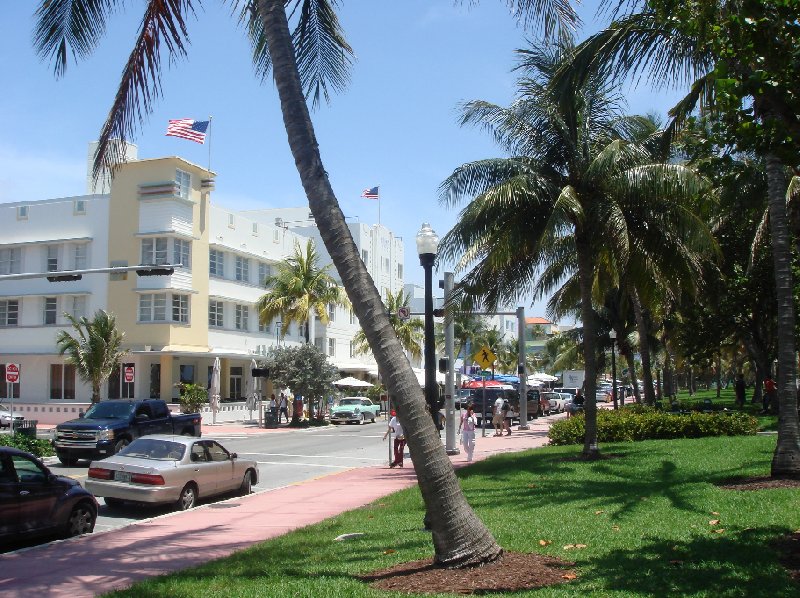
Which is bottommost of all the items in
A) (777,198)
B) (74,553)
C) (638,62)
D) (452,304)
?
(74,553)

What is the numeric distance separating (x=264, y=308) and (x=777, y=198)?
3573cm

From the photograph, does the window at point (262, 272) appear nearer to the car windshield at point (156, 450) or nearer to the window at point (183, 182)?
the window at point (183, 182)

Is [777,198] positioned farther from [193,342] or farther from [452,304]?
[193,342]

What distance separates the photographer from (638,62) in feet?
40.9

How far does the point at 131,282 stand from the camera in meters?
45.3

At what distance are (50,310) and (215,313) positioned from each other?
366 inches

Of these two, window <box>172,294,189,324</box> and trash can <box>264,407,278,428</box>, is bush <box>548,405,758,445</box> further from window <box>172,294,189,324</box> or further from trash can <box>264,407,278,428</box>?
window <box>172,294,189,324</box>

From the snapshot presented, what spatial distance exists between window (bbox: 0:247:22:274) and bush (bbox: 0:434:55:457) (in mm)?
27272

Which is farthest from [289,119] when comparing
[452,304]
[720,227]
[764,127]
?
[720,227]

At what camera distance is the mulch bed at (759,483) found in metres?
12.3

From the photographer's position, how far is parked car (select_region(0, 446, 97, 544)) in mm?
11117

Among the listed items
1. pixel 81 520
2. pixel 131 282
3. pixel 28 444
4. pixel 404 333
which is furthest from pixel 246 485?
pixel 404 333

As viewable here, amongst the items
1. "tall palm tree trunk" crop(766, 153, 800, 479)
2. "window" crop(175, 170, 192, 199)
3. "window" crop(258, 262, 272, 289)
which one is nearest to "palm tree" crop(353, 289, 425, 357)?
"window" crop(258, 262, 272, 289)

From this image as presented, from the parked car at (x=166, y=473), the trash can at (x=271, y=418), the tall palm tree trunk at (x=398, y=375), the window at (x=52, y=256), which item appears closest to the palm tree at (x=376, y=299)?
the tall palm tree trunk at (x=398, y=375)
